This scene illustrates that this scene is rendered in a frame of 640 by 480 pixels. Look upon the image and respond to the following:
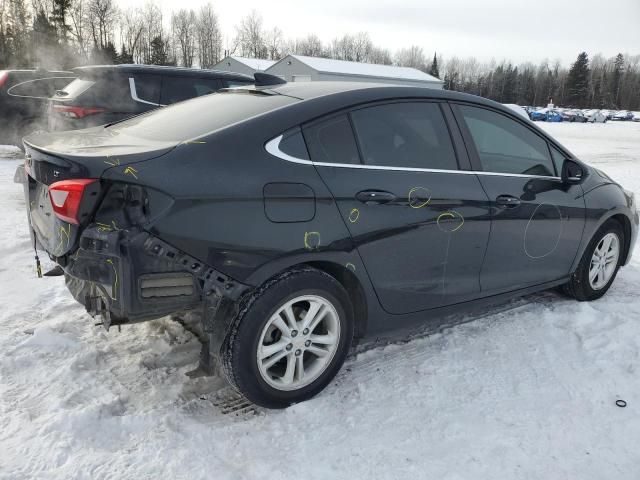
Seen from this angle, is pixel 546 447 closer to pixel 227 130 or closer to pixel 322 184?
pixel 322 184

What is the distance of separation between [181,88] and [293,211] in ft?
17.7

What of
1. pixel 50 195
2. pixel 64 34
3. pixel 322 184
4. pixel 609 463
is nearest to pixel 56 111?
pixel 50 195

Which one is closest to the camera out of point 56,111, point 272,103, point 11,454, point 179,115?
point 11,454

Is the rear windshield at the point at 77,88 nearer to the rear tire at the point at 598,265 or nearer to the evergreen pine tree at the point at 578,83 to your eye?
the rear tire at the point at 598,265

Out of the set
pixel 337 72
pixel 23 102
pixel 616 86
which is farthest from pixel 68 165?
pixel 616 86

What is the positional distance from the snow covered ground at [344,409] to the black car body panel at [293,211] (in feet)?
1.25

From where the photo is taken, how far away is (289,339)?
2.65 m

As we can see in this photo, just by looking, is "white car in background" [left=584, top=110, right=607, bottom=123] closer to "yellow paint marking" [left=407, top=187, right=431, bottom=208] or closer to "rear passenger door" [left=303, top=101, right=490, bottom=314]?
"rear passenger door" [left=303, top=101, right=490, bottom=314]

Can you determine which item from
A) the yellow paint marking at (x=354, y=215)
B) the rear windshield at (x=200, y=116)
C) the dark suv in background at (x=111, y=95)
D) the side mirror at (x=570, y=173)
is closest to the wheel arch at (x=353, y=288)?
the yellow paint marking at (x=354, y=215)

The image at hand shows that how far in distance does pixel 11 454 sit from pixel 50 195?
1157 millimetres

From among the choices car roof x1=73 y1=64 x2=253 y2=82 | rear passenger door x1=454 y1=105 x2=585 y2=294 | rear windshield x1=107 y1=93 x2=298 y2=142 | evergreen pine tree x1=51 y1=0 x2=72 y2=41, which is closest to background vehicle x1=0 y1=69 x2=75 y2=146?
car roof x1=73 y1=64 x2=253 y2=82

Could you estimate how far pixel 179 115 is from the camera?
315 centimetres

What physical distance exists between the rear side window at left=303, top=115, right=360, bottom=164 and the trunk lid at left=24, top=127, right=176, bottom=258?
27.2 inches

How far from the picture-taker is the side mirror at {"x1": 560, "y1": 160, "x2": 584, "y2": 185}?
384 cm
